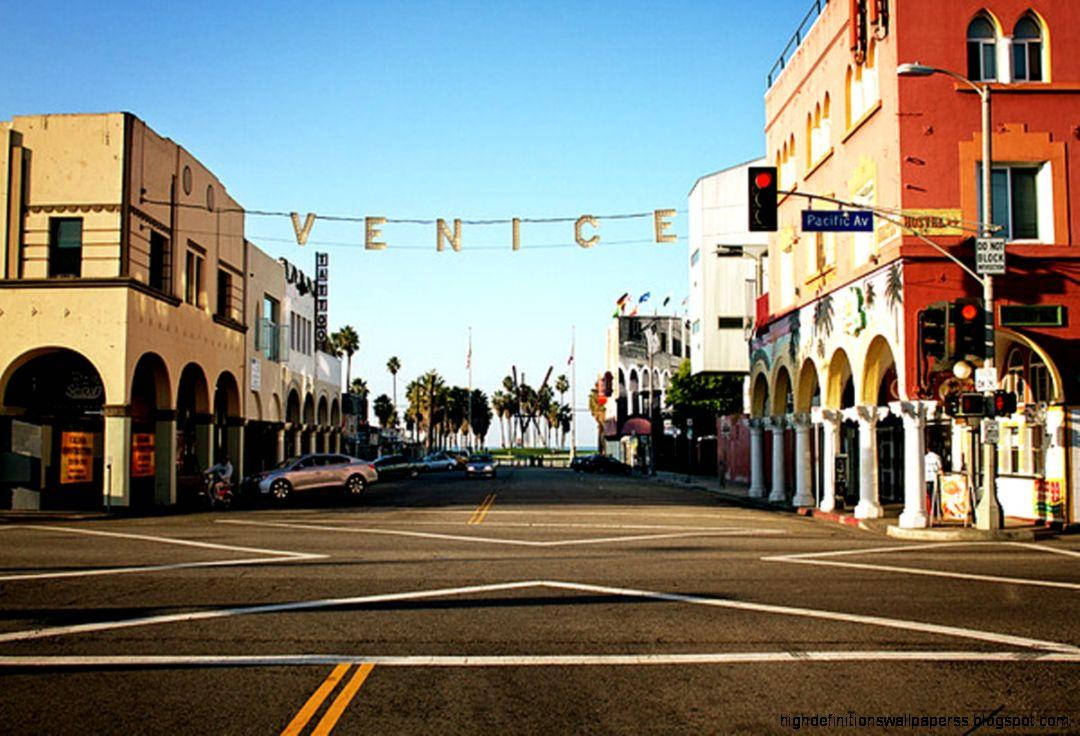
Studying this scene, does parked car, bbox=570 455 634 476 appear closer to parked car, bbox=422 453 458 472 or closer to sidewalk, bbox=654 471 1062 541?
parked car, bbox=422 453 458 472

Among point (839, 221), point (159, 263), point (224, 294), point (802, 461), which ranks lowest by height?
point (802, 461)

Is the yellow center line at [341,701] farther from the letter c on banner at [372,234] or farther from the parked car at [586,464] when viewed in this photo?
the parked car at [586,464]

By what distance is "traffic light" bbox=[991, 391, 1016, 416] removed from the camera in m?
22.0

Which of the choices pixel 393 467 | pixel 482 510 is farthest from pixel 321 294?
pixel 482 510

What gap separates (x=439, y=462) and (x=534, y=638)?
67842 mm

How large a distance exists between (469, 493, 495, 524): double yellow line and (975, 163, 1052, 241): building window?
45.0 feet

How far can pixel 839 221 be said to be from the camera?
2225 cm

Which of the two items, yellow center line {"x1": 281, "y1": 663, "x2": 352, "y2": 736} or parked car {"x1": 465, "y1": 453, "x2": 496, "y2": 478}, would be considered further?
parked car {"x1": 465, "y1": 453, "x2": 496, "y2": 478}

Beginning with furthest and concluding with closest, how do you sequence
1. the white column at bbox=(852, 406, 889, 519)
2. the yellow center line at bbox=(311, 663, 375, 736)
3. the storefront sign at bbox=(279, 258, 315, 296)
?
the storefront sign at bbox=(279, 258, 315, 296), the white column at bbox=(852, 406, 889, 519), the yellow center line at bbox=(311, 663, 375, 736)

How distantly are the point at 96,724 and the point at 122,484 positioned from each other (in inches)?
991

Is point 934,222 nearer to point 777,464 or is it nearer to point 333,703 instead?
point 777,464

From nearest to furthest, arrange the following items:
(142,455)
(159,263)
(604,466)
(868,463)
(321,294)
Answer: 1. (868,463)
2. (142,455)
3. (159,263)
4. (321,294)
5. (604,466)

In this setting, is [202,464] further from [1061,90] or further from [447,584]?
[1061,90]

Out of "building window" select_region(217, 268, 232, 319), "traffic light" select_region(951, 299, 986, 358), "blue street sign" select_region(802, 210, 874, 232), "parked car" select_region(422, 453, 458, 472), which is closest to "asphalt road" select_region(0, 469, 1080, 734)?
"traffic light" select_region(951, 299, 986, 358)
